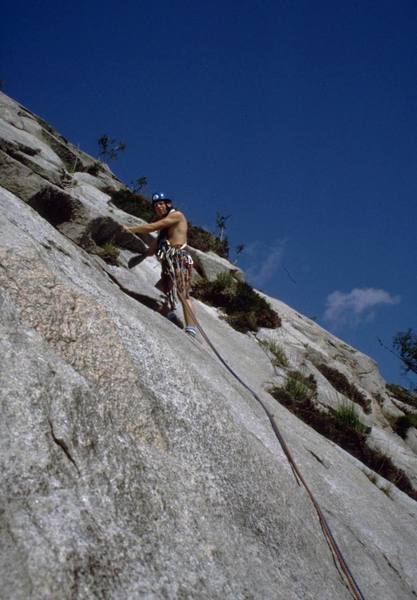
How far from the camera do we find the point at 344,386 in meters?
13.1

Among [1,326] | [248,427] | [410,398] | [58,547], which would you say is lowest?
[58,547]

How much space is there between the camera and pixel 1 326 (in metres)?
3.08

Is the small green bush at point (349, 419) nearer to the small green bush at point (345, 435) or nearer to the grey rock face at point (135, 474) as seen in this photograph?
the small green bush at point (345, 435)

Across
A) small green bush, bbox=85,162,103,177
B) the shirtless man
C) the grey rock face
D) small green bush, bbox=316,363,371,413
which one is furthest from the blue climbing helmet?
small green bush, bbox=85,162,103,177

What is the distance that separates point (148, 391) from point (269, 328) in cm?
920

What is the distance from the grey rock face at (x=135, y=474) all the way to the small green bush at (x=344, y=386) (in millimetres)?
6842

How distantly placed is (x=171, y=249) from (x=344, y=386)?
23.4ft

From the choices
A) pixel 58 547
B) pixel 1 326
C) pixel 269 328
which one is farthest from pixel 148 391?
pixel 269 328

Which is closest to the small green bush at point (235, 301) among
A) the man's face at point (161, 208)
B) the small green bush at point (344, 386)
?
the small green bush at point (344, 386)

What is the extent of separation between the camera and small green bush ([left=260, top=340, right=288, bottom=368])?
10.8 meters

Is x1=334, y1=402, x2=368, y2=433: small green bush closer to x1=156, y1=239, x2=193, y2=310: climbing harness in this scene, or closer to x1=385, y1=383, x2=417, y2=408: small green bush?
x1=156, y1=239, x2=193, y2=310: climbing harness

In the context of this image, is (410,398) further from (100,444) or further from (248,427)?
(100,444)

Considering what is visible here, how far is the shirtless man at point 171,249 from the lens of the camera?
8.23m

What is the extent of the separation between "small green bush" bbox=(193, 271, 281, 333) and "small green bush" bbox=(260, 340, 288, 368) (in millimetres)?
664
